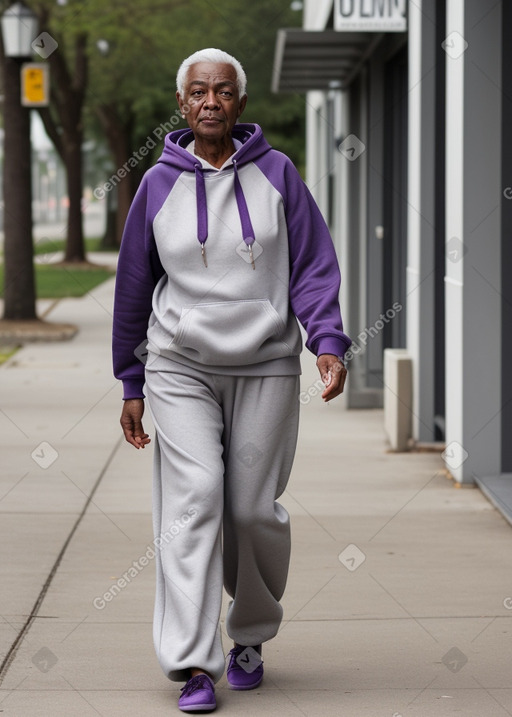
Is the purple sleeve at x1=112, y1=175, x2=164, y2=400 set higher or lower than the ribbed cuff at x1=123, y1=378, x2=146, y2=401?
higher

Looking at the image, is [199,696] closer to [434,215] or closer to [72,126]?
[434,215]

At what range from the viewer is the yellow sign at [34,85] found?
53.4ft

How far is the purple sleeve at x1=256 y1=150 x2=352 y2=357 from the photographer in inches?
167

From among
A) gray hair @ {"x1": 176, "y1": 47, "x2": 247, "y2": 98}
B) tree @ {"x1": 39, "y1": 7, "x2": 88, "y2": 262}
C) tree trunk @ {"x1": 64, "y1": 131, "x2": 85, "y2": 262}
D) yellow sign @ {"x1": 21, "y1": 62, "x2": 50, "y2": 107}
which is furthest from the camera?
tree @ {"x1": 39, "y1": 7, "x2": 88, "y2": 262}

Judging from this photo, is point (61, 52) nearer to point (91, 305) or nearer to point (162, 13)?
point (162, 13)

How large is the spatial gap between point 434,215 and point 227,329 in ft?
17.5

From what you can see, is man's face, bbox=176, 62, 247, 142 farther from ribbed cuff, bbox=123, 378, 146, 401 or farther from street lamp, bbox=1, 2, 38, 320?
street lamp, bbox=1, 2, 38, 320

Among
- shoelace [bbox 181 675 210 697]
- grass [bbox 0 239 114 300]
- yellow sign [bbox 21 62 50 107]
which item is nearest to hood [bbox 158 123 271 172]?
shoelace [bbox 181 675 210 697]

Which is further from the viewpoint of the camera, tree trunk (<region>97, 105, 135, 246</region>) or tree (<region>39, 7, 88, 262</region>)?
tree trunk (<region>97, 105, 135, 246</region>)

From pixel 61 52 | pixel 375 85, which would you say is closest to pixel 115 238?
pixel 61 52

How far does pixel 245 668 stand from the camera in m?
4.45

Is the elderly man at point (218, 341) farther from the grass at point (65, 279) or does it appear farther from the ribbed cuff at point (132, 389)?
the grass at point (65, 279)

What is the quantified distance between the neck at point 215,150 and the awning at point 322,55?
25.0 feet

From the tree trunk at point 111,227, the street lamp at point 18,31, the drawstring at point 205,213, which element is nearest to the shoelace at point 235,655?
the drawstring at point 205,213
